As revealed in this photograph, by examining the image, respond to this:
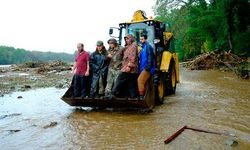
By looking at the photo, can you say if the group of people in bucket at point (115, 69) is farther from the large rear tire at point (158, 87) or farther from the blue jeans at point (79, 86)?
the large rear tire at point (158, 87)

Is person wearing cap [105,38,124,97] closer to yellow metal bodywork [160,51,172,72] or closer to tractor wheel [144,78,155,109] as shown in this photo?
tractor wheel [144,78,155,109]

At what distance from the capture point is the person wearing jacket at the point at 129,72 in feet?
29.2

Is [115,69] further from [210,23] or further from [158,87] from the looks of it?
[210,23]

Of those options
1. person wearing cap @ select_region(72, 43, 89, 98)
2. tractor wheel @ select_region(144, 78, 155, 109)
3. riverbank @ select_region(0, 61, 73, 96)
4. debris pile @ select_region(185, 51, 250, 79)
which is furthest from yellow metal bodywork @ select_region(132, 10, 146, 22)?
debris pile @ select_region(185, 51, 250, 79)

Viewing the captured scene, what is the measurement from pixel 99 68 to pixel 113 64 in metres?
0.42

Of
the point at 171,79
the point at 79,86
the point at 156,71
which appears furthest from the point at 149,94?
the point at 171,79

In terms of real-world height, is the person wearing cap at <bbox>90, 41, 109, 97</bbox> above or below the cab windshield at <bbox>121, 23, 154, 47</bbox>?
below

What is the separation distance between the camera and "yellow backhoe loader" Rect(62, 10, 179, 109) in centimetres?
888

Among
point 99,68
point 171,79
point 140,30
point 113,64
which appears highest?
point 140,30

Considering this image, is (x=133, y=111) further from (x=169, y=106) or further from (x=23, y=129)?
(x=23, y=129)

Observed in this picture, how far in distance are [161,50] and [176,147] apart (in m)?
5.88

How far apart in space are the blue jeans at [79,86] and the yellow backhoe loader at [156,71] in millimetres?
224

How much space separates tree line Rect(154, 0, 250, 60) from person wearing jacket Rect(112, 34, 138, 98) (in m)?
17.9

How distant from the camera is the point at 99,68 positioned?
9469 mm
